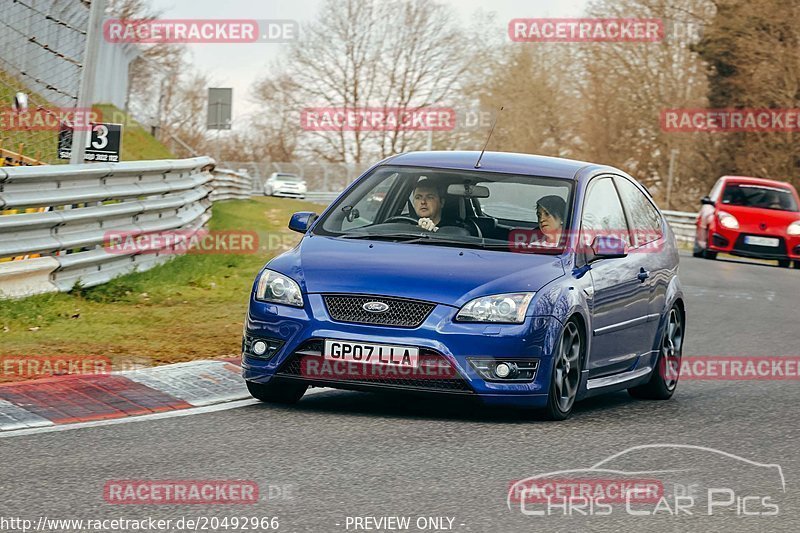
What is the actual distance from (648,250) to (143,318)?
4.28m

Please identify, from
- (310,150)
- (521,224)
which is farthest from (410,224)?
(310,150)

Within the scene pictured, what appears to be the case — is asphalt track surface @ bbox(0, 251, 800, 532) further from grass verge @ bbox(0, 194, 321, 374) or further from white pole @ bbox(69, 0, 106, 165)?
white pole @ bbox(69, 0, 106, 165)

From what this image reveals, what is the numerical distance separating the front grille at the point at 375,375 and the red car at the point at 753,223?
20990mm

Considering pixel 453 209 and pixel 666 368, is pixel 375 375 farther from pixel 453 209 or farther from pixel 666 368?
pixel 666 368

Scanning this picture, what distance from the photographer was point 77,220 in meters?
12.7

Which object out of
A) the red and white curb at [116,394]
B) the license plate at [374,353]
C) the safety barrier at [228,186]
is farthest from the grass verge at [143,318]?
the safety barrier at [228,186]

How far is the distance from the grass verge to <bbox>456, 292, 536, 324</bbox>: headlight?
2.56m

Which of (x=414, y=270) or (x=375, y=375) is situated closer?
(x=375, y=375)

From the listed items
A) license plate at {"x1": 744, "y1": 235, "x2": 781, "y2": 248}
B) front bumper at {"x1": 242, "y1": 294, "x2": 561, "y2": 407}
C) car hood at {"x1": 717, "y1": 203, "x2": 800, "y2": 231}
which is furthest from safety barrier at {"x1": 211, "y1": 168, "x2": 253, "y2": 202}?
front bumper at {"x1": 242, "y1": 294, "x2": 561, "y2": 407}

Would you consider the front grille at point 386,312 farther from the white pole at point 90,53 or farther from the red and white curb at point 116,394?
the white pole at point 90,53

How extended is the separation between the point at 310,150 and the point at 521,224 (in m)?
71.2

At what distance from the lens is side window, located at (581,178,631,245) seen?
9.06 meters

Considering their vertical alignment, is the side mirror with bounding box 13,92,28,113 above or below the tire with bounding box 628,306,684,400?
above

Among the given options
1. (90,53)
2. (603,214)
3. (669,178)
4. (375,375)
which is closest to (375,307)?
(375,375)
